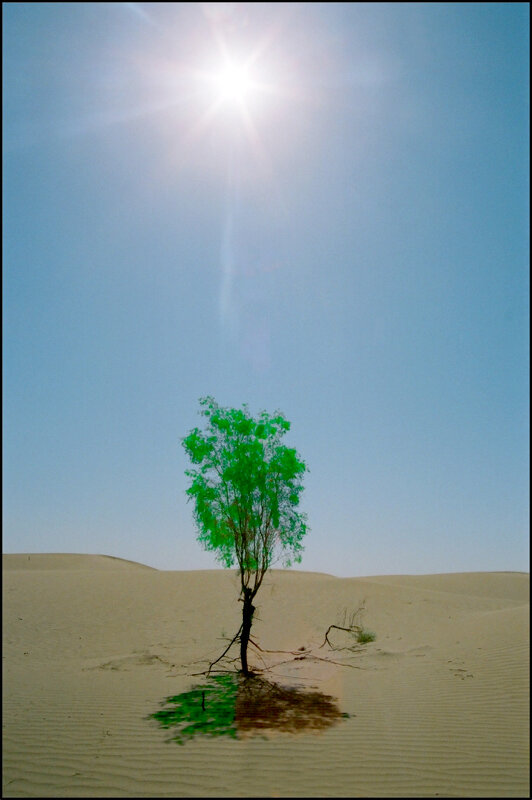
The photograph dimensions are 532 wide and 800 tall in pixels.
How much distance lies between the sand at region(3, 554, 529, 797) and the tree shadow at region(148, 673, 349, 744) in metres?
0.31

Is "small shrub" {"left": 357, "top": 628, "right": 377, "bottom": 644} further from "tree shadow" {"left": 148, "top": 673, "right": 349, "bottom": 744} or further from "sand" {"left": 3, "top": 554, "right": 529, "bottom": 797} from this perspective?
"tree shadow" {"left": 148, "top": 673, "right": 349, "bottom": 744}

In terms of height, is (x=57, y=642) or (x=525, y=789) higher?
(x=525, y=789)

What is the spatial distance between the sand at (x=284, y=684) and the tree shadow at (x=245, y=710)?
0.31 metres

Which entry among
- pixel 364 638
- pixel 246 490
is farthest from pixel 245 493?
pixel 364 638

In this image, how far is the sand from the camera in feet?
21.9

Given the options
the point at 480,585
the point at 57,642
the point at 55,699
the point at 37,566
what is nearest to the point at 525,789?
the point at 55,699

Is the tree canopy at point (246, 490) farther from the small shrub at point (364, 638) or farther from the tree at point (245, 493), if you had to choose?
the small shrub at point (364, 638)

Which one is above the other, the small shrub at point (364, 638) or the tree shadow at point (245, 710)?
the tree shadow at point (245, 710)

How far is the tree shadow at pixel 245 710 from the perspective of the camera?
8312 millimetres

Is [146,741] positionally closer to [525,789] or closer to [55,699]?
[55,699]

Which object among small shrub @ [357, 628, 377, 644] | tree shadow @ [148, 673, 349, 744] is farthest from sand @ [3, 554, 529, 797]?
small shrub @ [357, 628, 377, 644]

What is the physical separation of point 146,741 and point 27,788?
1829 mm

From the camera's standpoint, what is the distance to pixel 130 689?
38.3ft

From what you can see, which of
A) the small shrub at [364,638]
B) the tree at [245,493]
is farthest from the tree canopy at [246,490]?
the small shrub at [364,638]
